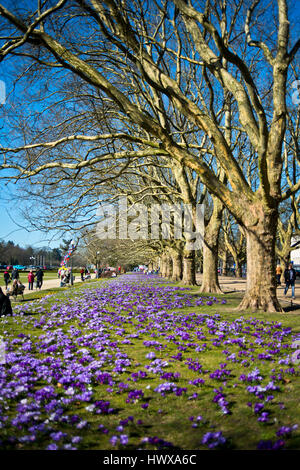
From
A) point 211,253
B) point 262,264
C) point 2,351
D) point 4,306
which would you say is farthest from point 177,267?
point 2,351

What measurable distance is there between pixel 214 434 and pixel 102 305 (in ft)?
26.6

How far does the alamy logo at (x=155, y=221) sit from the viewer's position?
16.1 meters

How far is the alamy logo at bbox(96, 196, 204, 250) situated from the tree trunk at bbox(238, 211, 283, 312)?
583 cm

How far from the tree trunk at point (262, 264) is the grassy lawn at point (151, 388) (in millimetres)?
2225

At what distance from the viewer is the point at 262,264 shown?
9070mm

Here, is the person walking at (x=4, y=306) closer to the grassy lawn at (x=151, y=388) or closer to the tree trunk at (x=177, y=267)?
the grassy lawn at (x=151, y=388)

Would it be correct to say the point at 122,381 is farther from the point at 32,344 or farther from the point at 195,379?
the point at 32,344

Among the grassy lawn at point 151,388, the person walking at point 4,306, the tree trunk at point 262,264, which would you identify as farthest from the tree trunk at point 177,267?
the grassy lawn at point 151,388

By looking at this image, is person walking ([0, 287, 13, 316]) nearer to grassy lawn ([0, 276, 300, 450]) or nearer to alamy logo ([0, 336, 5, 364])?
grassy lawn ([0, 276, 300, 450])

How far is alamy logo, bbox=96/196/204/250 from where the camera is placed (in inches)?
635

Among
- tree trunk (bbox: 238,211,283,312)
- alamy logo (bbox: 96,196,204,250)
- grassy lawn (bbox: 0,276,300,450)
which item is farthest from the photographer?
alamy logo (bbox: 96,196,204,250)

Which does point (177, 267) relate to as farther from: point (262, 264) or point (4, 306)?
point (4, 306)

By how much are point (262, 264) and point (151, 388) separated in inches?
243

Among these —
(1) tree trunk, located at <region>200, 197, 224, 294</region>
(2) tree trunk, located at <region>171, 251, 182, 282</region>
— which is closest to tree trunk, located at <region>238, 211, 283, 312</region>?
(1) tree trunk, located at <region>200, 197, 224, 294</region>
